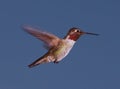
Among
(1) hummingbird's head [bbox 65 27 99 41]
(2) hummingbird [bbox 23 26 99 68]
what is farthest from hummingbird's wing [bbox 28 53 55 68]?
(1) hummingbird's head [bbox 65 27 99 41]

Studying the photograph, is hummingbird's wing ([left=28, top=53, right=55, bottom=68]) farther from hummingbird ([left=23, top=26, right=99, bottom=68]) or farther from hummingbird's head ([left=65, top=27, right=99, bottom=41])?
hummingbird's head ([left=65, top=27, right=99, bottom=41])

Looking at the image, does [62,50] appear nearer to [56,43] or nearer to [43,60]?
[56,43]

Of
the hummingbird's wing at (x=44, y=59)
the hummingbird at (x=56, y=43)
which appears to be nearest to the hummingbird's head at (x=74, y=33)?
the hummingbird at (x=56, y=43)

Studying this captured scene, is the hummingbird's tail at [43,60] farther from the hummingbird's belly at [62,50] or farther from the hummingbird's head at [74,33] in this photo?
the hummingbird's head at [74,33]

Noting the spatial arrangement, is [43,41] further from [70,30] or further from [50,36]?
[70,30]

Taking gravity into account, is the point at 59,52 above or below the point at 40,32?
below

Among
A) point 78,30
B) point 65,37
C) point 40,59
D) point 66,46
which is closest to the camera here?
point 78,30

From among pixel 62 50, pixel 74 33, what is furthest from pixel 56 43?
pixel 74 33

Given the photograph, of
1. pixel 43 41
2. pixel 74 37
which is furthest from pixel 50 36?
pixel 74 37
